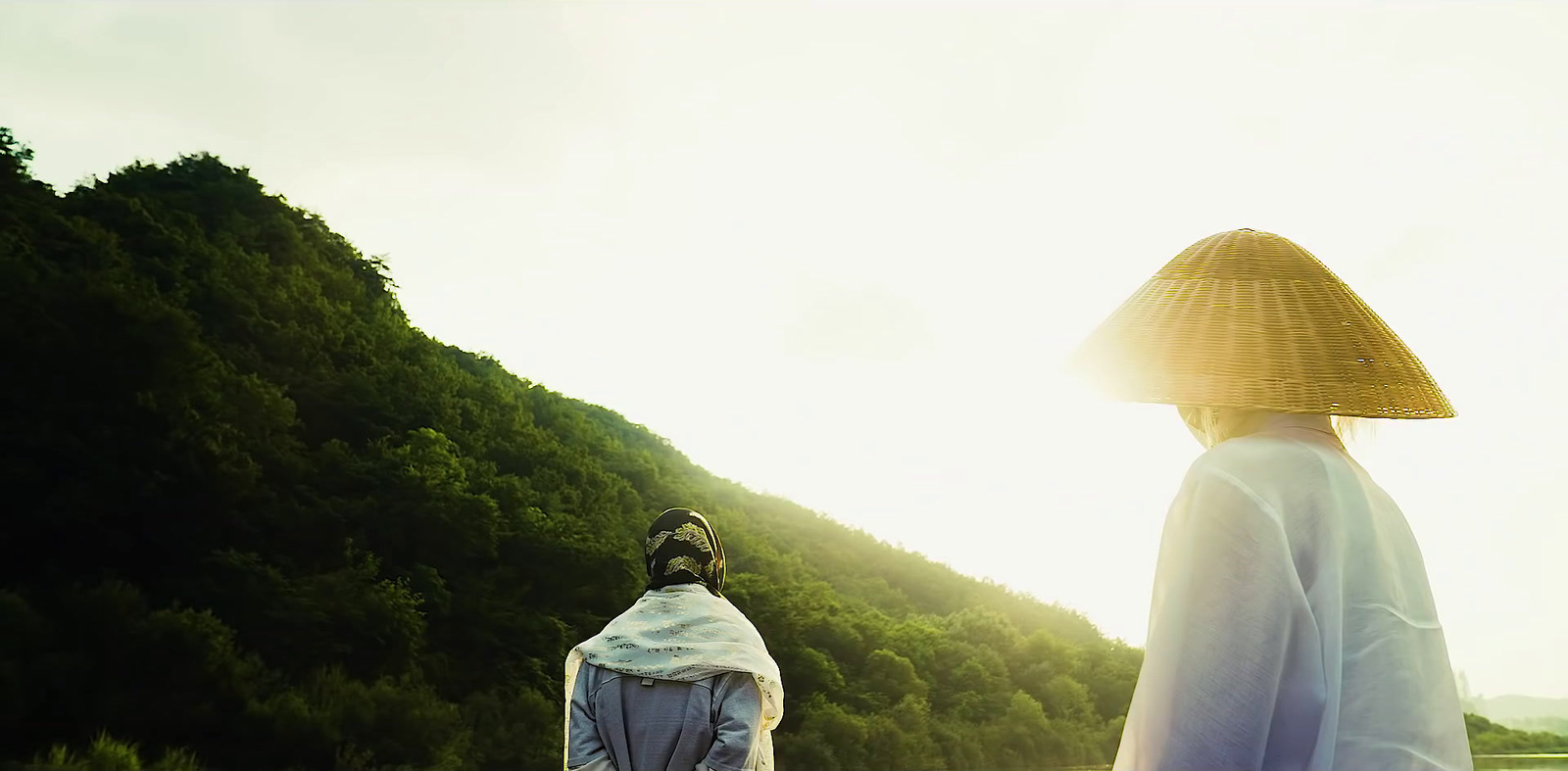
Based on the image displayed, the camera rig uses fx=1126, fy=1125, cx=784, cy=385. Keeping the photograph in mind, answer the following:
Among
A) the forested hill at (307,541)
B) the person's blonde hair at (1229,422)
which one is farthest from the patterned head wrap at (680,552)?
the forested hill at (307,541)

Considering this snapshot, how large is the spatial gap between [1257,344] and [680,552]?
9.34ft

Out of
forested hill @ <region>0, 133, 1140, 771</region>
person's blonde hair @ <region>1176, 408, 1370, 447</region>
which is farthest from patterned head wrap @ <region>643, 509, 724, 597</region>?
forested hill @ <region>0, 133, 1140, 771</region>

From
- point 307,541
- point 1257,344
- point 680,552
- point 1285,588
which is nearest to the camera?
point 1285,588

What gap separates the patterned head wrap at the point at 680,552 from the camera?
399 centimetres

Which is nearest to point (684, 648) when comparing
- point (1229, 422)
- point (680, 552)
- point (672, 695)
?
point (672, 695)

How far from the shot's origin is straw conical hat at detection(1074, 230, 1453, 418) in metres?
1.37

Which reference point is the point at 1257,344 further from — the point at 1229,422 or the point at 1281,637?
the point at 1281,637

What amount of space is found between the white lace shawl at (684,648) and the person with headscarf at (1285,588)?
2.47 meters

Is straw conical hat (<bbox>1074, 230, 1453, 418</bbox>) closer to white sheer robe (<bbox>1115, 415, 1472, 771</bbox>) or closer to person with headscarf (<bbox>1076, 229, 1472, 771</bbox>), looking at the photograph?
person with headscarf (<bbox>1076, 229, 1472, 771</bbox>)

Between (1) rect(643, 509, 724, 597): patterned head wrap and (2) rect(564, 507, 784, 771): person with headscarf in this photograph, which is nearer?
(2) rect(564, 507, 784, 771): person with headscarf

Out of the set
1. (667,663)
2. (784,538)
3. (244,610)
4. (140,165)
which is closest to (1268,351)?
(667,663)

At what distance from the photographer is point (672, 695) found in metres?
3.62

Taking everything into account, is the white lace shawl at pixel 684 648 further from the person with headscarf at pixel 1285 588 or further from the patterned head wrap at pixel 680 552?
the person with headscarf at pixel 1285 588

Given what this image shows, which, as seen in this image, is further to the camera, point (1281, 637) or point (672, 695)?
point (672, 695)
